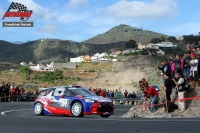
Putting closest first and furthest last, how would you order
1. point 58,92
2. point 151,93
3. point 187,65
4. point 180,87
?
point 180,87 < point 151,93 < point 58,92 < point 187,65

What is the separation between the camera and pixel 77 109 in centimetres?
1900

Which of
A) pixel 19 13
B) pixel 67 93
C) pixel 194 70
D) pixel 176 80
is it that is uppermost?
pixel 19 13

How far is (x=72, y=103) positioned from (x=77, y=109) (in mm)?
439

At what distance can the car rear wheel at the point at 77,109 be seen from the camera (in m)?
18.9

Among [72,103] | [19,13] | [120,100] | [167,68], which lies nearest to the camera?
[72,103]

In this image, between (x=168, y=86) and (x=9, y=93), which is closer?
(x=168, y=86)

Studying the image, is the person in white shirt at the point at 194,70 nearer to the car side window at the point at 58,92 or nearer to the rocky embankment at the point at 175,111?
the rocky embankment at the point at 175,111

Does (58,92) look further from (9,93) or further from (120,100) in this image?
(9,93)

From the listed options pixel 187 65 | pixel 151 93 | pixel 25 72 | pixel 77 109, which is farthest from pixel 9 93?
pixel 25 72

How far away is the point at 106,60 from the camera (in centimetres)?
Answer: 13325

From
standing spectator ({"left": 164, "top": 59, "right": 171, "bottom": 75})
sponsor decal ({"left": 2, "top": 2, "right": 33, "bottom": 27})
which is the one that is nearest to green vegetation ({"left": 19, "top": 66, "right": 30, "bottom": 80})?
sponsor decal ({"left": 2, "top": 2, "right": 33, "bottom": 27})

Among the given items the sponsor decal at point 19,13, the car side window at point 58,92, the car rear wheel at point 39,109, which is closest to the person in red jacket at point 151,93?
the car side window at point 58,92

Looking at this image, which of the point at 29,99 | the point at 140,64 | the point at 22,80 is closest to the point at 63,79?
the point at 22,80

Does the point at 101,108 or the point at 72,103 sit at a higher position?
the point at 72,103
